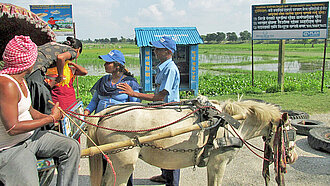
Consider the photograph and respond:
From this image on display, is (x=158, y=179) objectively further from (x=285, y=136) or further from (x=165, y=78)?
(x=285, y=136)

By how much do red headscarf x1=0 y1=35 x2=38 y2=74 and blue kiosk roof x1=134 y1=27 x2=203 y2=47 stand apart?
7.85m

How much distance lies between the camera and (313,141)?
5410 mm

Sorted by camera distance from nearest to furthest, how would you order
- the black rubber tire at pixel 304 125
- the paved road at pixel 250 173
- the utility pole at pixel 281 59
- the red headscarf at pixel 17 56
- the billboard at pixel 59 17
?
the red headscarf at pixel 17 56 < the paved road at pixel 250 173 < the black rubber tire at pixel 304 125 < the billboard at pixel 59 17 < the utility pole at pixel 281 59

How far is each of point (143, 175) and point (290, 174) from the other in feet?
8.63

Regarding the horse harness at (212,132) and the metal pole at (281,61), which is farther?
the metal pole at (281,61)

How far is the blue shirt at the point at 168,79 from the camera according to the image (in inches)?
130

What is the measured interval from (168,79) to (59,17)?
18.4ft

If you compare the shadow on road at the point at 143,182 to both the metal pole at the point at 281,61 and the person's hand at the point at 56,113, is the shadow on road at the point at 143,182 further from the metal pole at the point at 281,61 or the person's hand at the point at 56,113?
the metal pole at the point at 281,61

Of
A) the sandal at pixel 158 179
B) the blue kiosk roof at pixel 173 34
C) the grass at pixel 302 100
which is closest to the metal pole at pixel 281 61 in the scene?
the grass at pixel 302 100

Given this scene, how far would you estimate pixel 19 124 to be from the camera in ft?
6.47

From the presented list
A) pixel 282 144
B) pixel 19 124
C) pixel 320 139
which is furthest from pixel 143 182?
pixel 320 139

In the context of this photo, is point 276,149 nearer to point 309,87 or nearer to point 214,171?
point 214,171

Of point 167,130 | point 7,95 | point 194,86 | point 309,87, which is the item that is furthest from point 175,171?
point 309,87

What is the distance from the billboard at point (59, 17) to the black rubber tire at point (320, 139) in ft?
22.8
